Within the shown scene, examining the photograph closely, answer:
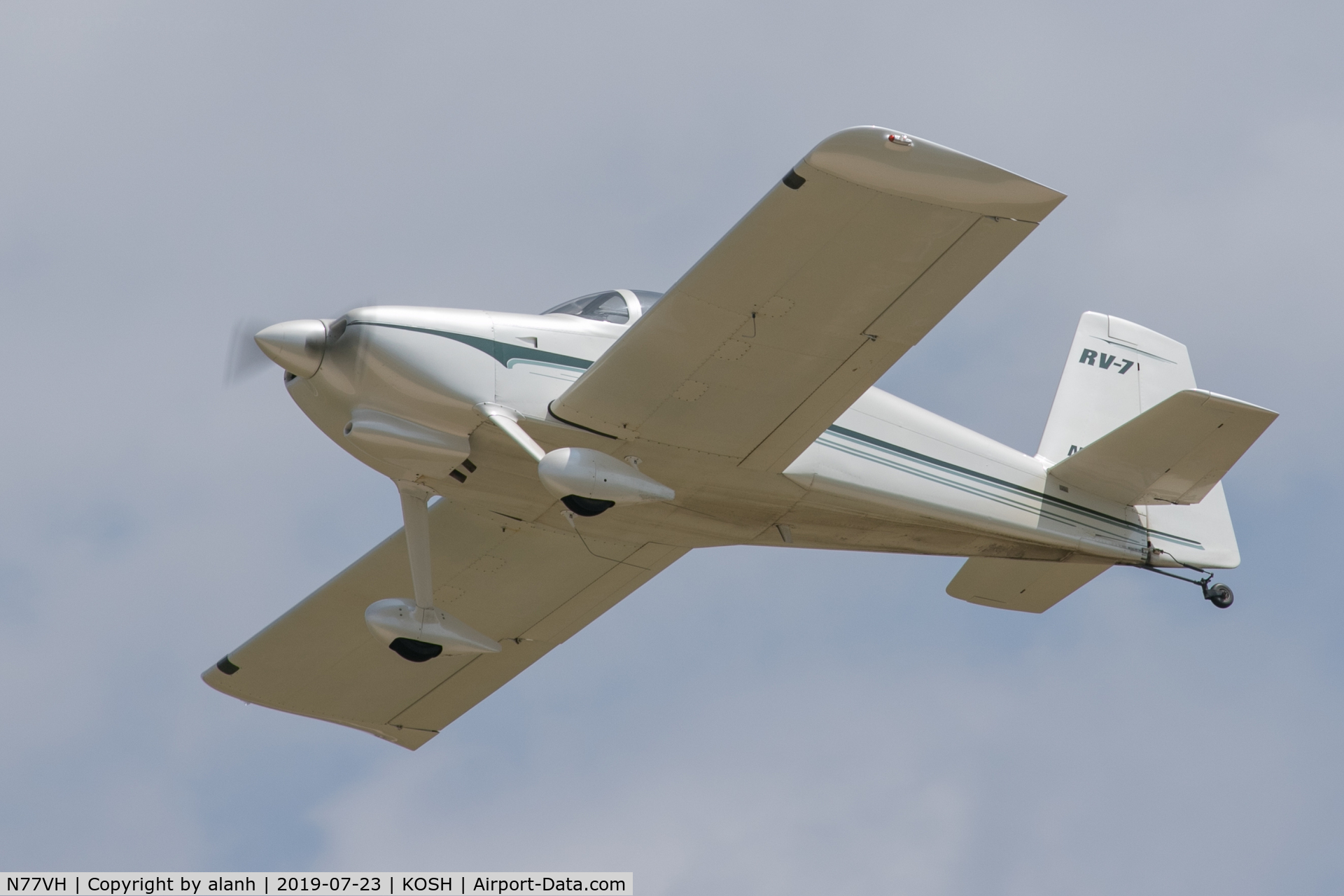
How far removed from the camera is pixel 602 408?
1063 centimetres

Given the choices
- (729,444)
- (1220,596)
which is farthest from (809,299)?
(1220,596)

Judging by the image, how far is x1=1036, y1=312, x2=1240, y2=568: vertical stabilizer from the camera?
44.8 ft

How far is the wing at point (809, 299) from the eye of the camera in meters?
9.28

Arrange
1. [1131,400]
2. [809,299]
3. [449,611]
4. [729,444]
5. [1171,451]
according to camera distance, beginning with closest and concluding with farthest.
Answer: [809,299]
[729,444]
[1171,451]
[449,611]
[1131,400]

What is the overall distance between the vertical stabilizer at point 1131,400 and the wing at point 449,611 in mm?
3879

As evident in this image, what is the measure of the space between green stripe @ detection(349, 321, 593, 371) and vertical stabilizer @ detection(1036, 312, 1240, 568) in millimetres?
4703

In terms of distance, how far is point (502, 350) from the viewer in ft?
35.0

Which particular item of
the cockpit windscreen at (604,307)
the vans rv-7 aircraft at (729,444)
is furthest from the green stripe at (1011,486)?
the cockpit windscreen at (604,307)

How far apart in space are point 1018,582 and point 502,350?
18.5ft

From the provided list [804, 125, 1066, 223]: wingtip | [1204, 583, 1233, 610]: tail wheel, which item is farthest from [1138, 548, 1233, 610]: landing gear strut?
[804, 125, 1066, 223]: wingtip

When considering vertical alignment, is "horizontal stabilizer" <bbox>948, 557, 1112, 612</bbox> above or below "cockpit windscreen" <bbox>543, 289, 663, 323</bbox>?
below

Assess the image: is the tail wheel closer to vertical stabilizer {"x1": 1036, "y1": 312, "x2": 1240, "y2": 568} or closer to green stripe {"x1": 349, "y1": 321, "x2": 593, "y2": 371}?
vertical stabilizer {"x1": 1036, "y1": 312, "x2": 1240, "y2": 568}

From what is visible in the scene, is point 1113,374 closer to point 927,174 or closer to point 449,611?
point 927,174

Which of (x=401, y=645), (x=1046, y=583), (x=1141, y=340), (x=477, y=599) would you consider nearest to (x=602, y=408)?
(x=401, y=645)
